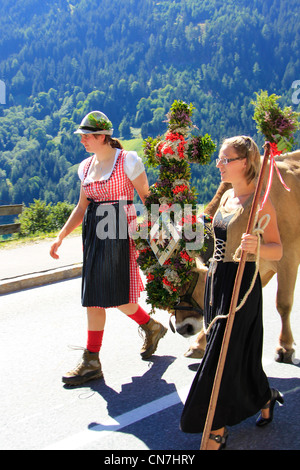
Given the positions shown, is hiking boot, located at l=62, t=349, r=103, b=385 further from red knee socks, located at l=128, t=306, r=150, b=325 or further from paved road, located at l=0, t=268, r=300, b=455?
red knee socks, located at l=128, t=306, r=150, b=325

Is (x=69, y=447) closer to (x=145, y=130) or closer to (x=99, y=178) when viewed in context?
(x=99, y=178)

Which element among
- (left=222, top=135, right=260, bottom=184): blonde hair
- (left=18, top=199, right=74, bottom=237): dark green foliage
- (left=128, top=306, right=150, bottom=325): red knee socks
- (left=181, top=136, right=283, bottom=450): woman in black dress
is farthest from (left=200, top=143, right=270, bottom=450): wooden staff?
(left=18, top=199, right=74, bottom=237): dark green foliage

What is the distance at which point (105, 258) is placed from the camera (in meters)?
4.30

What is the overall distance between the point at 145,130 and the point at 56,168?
4088cm

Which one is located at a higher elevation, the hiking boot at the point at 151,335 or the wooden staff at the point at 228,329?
the wooden staff at the point at 228,329

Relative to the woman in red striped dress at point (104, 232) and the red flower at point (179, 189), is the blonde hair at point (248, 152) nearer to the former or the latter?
the red flower at point (179, 189)

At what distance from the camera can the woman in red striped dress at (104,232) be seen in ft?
14.2

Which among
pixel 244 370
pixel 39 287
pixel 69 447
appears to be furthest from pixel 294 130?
pixel 39 287

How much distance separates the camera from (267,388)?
134 inches

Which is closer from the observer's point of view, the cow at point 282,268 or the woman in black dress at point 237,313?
the woman in black dress at point 237,313

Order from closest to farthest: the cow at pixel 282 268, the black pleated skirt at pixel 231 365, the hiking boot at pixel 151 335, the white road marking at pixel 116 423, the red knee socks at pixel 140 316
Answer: the black pleated skirt at pixel 231 365, the white road marking at pixel 116 423, the cow at pixel 282 268, the red knee socks at pixel 140 316, the hiking boot at pixel 151 335

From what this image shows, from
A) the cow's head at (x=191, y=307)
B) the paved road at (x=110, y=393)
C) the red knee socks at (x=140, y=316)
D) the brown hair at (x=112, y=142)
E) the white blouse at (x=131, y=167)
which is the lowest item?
the paved road at (x=110, y=393)

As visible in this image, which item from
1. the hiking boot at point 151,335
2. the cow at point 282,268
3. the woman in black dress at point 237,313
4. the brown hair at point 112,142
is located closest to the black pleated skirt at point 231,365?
the woman in black dress at point 237,313

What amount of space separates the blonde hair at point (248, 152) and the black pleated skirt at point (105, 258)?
1370 millimetres
